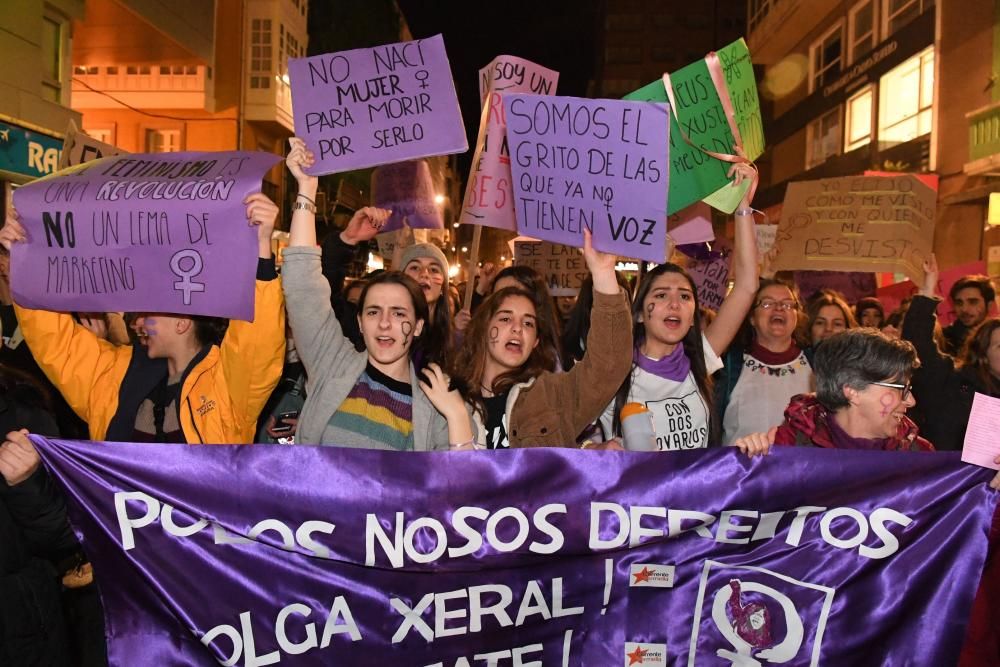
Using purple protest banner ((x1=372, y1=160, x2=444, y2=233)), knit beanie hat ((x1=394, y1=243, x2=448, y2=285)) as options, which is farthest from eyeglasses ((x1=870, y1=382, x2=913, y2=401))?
→ purple protest banner ((x1=372, y1=160, x2=444, y2=233))

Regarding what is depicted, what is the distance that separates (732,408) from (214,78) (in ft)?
65.8

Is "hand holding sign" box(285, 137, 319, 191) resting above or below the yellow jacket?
above

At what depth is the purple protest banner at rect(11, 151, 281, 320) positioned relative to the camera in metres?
3.31

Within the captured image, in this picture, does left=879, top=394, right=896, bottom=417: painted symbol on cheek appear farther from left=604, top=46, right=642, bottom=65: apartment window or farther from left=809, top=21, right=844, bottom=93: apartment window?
left=604, top=46, right=642, bottom=65: apartment window

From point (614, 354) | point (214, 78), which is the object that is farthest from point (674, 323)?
point (214, 78)

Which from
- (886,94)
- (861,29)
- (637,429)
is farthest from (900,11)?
(637,429)

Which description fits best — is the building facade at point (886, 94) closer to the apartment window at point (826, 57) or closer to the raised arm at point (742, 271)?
the apartment window at point (826, 57)

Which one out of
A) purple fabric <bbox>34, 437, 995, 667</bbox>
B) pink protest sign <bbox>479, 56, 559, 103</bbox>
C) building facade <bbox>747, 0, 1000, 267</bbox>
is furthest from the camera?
building facade <bbox>747, 0, 1000, 267</bbox>

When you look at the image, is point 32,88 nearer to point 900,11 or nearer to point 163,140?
point 163,140

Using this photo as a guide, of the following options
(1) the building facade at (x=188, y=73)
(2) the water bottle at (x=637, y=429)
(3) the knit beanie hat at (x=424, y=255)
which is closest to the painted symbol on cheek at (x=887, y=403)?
(2) the water bottle at (x=637, y=429)

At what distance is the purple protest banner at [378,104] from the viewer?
4.09 meters

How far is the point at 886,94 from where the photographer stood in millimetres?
19516

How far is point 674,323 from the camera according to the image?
4.12 m

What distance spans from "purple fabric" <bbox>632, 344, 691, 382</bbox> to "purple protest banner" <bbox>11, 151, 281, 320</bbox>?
1822mm
